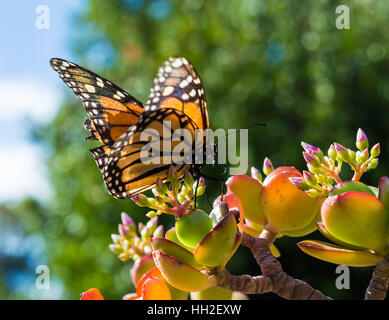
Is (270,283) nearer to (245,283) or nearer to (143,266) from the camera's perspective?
(245,283)

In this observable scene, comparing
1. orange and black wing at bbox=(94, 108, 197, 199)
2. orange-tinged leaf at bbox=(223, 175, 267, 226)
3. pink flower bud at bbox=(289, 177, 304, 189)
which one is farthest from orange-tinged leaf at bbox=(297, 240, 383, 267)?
orange and black wing at bbox=(94, 108, 197, 199)

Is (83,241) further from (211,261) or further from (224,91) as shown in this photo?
(211,261)

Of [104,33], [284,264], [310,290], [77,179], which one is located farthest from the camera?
[104,33]

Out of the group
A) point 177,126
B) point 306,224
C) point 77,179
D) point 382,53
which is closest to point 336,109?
point 382,53

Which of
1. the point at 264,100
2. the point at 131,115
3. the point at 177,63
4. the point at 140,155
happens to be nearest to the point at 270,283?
the point at 140,155

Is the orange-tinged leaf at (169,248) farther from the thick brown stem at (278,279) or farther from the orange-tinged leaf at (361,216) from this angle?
the orange-tinged leaf at (361,216)

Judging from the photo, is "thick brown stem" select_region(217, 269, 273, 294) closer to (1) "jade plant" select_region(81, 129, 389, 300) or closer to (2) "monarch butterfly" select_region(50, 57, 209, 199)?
(1) "jade plant" select_region(81, 129, 389, 300)
